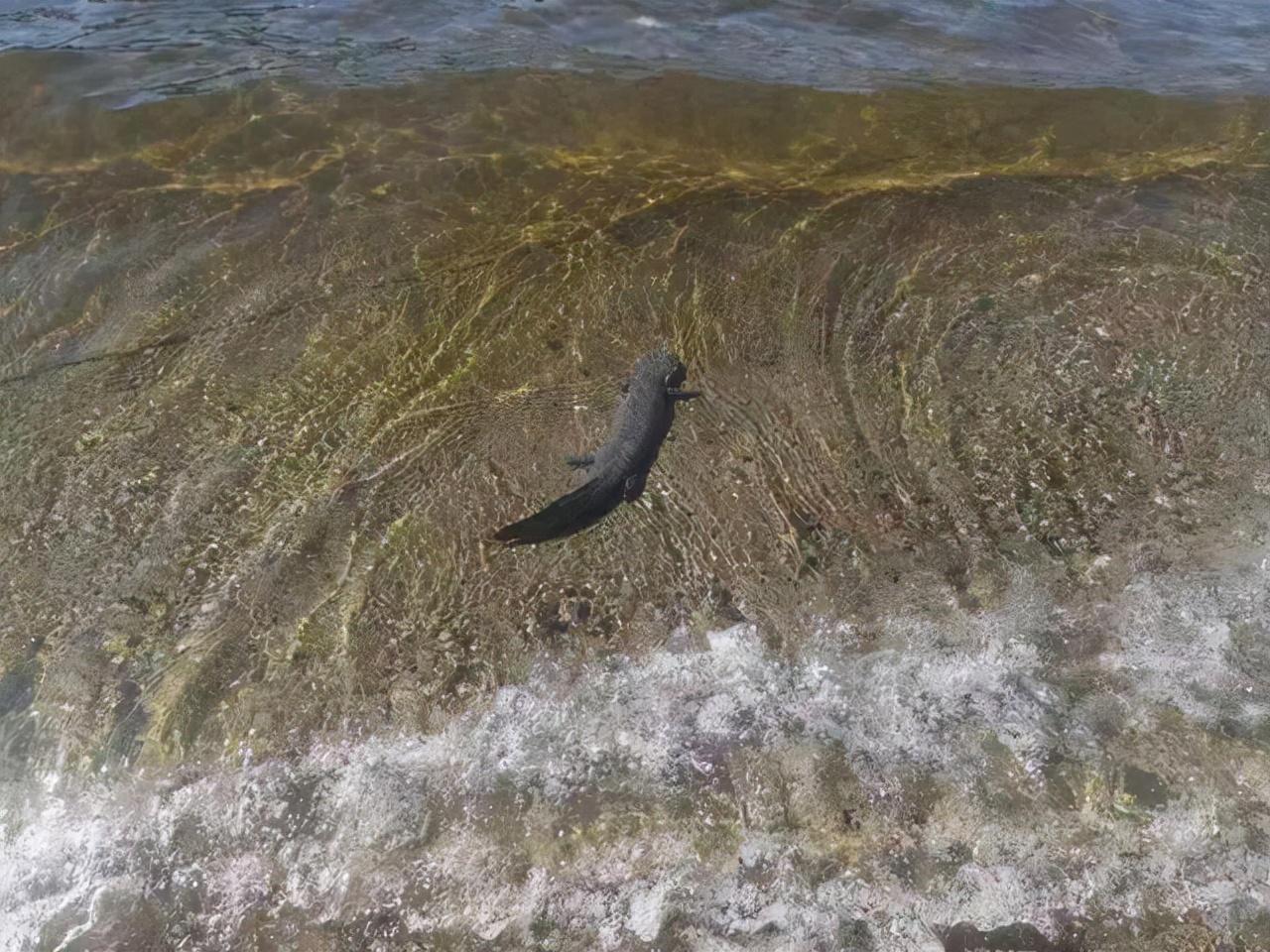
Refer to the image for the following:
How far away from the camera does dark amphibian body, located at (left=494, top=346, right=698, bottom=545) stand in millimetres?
5148

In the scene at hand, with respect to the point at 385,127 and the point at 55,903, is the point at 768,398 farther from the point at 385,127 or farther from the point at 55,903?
the point at 385,127

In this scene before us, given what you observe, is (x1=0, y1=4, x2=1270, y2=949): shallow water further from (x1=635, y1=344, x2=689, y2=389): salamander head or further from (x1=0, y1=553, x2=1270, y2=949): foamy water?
(x1=635, y1=344, x2=689, y2=389): salamander head

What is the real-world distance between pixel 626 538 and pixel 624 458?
2.02 feet

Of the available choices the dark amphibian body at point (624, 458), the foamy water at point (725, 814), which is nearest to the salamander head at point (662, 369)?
the dark amphibian body at point (624, 458)

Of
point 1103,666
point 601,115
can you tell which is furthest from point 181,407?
point 1103,666

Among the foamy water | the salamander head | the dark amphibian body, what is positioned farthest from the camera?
the salamander head

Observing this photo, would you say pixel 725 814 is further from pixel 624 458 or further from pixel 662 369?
pixel 662 369

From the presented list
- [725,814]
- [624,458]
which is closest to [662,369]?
[624,458]

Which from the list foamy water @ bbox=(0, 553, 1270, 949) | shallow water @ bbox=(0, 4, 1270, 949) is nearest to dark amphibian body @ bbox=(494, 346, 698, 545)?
shallow water @ bbox=(0, 4, 1270, 949)

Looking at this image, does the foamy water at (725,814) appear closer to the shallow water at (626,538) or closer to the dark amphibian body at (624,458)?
the shallow water at (626,538)

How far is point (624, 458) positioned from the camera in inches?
214

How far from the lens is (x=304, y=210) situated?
25.1 ft

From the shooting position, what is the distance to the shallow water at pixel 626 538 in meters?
3.70

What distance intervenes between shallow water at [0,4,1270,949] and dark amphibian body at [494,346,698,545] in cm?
18
